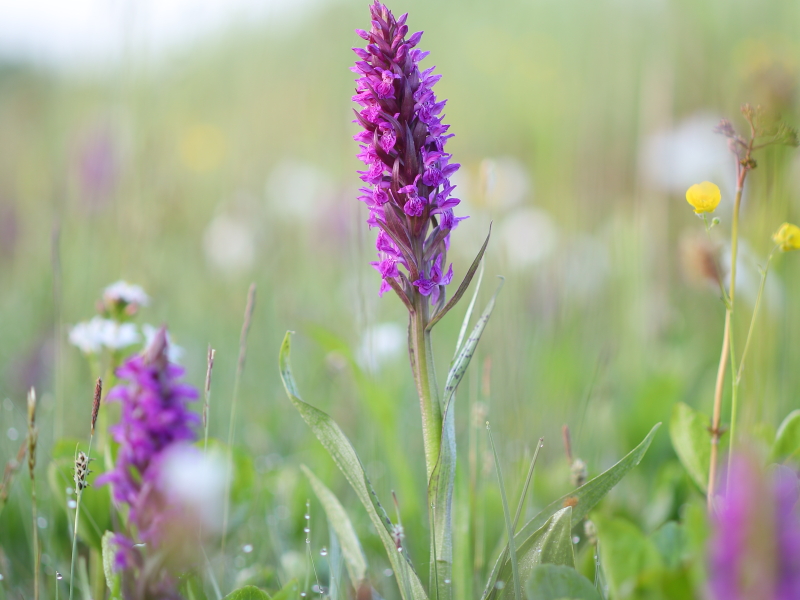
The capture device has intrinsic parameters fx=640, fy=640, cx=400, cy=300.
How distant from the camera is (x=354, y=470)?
3.38ft

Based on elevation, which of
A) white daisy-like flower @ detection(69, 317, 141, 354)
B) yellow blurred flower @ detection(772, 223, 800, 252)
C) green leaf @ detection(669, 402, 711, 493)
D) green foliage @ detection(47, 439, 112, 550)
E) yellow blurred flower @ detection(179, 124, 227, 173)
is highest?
yellow blurred flower @ detection(179, 124, 227, 173)

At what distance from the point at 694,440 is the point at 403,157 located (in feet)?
2.63

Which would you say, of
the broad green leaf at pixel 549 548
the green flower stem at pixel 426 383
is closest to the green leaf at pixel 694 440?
the broad green leaf at pixel 549 548

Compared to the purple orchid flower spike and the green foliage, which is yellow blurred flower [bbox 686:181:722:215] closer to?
the purple orchid flower spike

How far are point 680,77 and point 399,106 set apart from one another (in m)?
4.30

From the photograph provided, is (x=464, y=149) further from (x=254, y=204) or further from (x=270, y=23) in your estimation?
(x=270, y=23)

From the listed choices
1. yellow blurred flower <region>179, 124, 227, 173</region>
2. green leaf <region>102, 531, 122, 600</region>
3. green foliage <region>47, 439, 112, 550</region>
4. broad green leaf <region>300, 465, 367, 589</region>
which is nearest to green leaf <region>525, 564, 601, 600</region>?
broad green leaf <region>300, 465, 367, 589</region>

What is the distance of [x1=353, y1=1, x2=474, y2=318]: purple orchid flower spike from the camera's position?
3.12 feet

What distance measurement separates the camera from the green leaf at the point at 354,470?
100 centimetres

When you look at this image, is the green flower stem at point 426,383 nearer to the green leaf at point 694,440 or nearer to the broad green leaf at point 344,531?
the broad green leaf at point 344,531

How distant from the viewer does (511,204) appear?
407cm

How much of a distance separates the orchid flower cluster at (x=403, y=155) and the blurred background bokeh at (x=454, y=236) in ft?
1.61

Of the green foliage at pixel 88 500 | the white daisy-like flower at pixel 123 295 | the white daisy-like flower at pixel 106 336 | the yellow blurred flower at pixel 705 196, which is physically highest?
the yellow blurred flower at pixel 705 196

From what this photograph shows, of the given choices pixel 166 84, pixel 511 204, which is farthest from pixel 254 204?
pixel 511 204
